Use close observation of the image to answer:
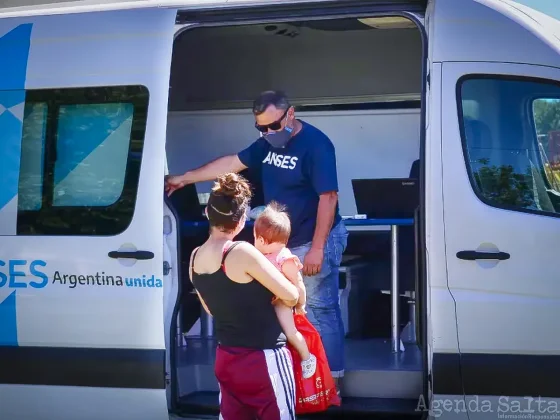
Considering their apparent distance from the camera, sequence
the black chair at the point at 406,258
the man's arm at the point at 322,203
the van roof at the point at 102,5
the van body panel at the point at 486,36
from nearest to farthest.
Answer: the van body panel at the point at 486,36
the van roof at the point at 102,5
the man's arm at the point at 322,203
the black chair at the point at 406,258

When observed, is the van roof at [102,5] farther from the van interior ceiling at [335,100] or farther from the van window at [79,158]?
the van interior ceiling at [335,100]

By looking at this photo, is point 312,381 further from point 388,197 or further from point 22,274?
point 388,197

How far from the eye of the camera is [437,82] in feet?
13.2

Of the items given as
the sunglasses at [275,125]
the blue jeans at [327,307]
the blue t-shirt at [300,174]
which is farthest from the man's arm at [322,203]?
the sunglasses at [275,125]

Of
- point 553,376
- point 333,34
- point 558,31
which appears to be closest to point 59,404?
point 553,376

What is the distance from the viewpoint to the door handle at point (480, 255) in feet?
12.8

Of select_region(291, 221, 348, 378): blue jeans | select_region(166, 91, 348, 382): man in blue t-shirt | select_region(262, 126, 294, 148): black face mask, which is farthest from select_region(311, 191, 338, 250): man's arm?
select_region(262, 126, 294, 148): black face mask

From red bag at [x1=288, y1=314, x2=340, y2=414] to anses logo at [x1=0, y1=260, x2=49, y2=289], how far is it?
138cm

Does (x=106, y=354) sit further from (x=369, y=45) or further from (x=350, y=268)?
(x=369, y=45)

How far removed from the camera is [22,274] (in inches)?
173

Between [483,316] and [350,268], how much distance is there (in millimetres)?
1975

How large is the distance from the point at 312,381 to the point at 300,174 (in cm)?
122

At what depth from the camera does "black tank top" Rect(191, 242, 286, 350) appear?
349 cm

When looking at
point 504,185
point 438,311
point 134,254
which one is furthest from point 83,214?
point 504,185
